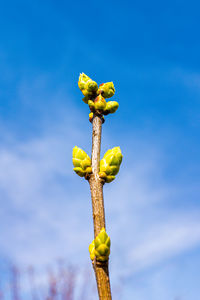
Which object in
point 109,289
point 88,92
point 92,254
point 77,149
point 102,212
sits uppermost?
point 88,92

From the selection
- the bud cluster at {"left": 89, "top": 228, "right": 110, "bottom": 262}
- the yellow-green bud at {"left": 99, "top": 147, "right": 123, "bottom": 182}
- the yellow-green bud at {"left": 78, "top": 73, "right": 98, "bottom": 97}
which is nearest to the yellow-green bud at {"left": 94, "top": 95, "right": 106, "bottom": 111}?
the yellow-green bud at {"left": 78, "top": 73, "right": 98, "bottom": 97}

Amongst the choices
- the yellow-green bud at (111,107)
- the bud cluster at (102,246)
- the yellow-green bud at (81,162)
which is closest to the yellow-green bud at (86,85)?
the yellow-green bud at (111,107)

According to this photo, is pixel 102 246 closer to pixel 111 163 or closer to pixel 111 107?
pixel 111 163

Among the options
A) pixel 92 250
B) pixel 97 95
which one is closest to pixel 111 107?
pixel 97 95

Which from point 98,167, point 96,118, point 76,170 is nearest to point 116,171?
point 98,167

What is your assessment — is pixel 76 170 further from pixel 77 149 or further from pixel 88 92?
pixel 88 92
